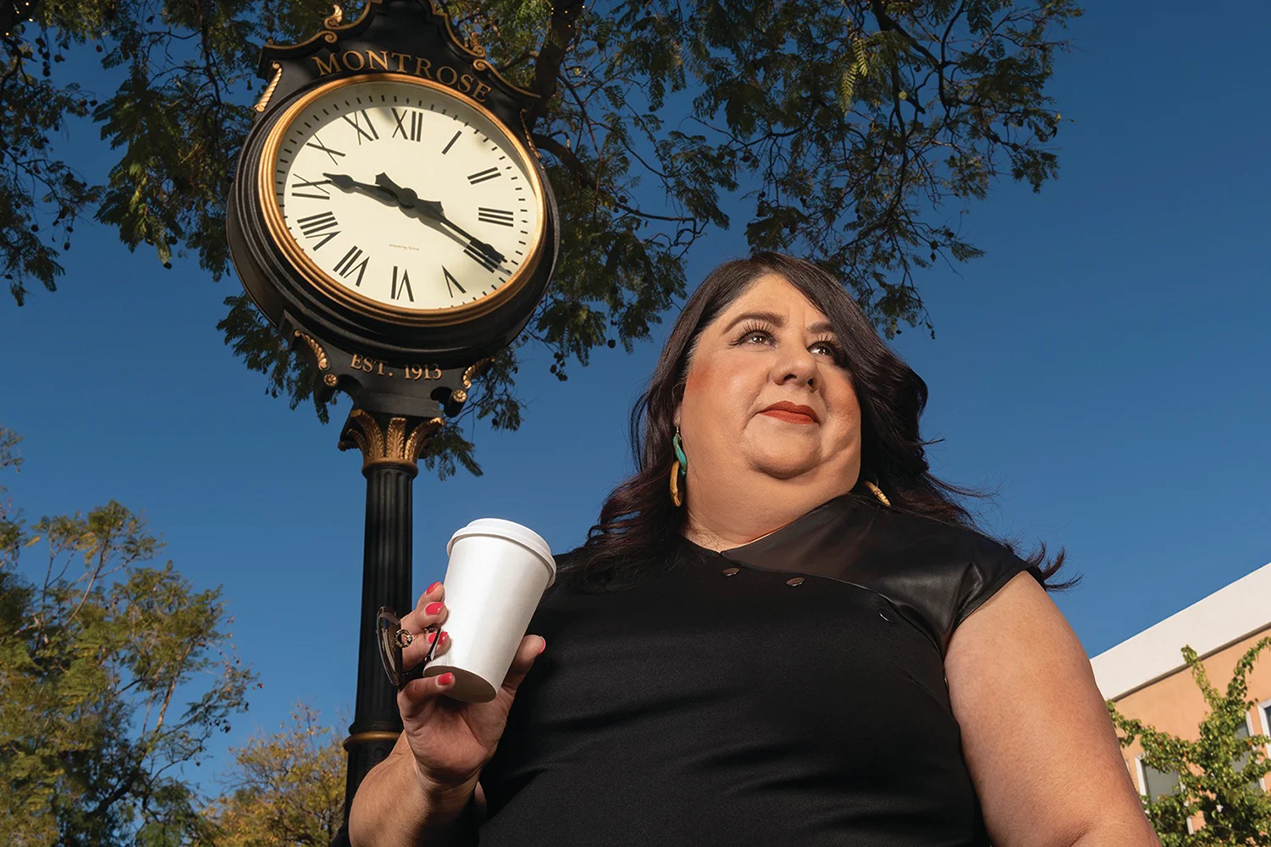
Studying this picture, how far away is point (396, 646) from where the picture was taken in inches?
59.0

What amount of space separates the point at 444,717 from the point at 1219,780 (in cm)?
1108

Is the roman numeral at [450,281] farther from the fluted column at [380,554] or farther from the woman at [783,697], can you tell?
the woman at [783,697]

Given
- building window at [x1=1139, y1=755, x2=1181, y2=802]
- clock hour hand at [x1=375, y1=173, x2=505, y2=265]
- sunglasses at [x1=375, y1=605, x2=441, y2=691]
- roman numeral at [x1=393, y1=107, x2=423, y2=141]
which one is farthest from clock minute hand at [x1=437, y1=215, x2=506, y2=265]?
building window at [x1=1139, y1=755, x2=1181, y2=802]

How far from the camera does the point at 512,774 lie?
66.3 inches

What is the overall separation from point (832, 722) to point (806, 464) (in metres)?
0.57

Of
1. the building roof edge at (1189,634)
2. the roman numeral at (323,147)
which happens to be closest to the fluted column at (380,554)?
the roman numeral at (323,147)

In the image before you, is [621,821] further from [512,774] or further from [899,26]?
[899,26]

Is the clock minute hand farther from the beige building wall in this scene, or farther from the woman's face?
the beige building wall

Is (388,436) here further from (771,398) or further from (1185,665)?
(1185,665)

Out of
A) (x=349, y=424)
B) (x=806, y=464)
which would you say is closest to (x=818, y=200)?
(x=349, y=424)

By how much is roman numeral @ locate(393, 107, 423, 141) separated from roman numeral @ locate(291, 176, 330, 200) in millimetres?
270

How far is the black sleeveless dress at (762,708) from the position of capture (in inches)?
59.2

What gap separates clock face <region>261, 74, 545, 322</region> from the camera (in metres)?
3.09

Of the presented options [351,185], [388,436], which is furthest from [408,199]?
[388,436]
